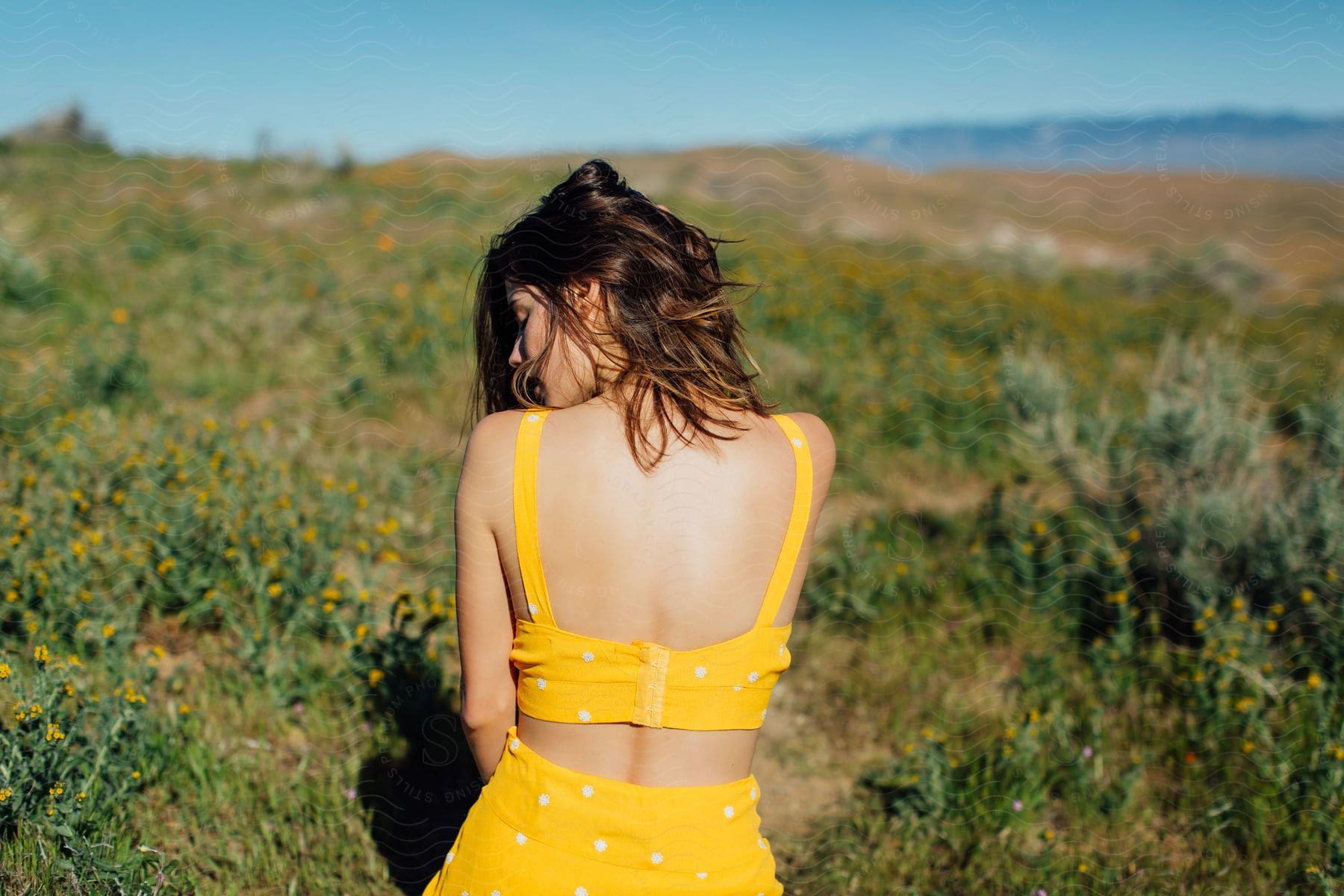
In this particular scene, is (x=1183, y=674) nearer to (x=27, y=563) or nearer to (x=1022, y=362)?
(x=1022, y=362)

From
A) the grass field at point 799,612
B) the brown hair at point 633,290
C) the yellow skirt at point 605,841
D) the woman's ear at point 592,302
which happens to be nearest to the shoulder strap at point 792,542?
the brown hair at point 633,290

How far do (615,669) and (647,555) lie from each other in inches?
7.5

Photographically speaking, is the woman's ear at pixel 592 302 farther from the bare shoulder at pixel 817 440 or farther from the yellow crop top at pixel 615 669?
the bare shoulder at pixel 817 440

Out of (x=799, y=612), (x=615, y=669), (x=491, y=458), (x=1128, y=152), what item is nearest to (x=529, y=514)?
(x=491, y=458)

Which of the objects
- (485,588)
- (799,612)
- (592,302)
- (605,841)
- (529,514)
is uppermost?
(592,302)

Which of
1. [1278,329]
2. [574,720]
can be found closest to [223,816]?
[574,720]

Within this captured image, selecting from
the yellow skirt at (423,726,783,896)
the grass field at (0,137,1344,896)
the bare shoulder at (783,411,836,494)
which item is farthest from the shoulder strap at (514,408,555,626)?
the grass field at (0,137,1344,896)

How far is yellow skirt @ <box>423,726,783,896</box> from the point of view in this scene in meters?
1.42

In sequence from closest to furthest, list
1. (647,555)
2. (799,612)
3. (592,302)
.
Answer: (647,555) → (592,302) → (799,612)

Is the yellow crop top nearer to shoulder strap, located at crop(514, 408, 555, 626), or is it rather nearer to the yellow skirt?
shoulder strap, located at crop(514, 408, 555, 626)

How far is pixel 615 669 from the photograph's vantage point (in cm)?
146

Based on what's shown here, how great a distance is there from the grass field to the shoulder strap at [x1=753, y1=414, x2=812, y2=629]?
1.05 metres

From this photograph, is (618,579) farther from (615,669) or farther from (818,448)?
(818,448)

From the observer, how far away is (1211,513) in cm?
385
